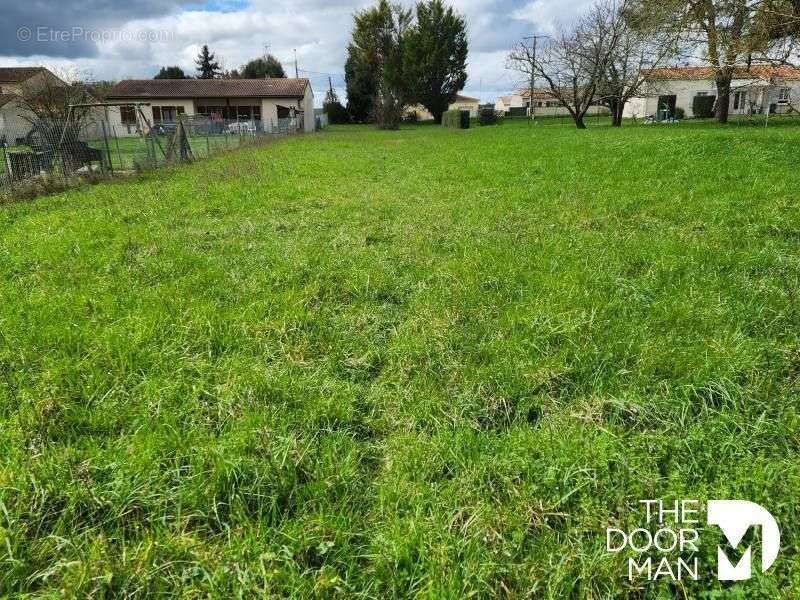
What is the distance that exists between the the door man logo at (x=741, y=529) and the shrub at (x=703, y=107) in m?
51.6

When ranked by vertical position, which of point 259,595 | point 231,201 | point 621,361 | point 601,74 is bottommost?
point 259,595

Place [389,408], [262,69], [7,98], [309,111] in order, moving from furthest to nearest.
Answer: [262,69], [309,111], [7,98], [389,408]

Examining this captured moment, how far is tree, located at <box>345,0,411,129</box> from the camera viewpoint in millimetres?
48719

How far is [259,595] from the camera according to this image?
5.53 ft

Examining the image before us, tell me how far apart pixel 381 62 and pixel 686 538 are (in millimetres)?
55877

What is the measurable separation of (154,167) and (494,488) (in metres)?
15.0

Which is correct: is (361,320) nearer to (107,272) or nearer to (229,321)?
(229,321)

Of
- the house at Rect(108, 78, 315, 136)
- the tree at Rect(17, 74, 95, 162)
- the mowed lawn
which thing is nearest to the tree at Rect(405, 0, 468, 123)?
the house at Rect(108, 78, 315, 136)

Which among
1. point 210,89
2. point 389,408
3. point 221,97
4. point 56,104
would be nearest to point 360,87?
point 221,97

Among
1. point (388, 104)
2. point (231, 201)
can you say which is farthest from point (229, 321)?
point (388, 104)

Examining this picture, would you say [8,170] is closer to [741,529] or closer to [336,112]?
[741,529]

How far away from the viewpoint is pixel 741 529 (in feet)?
6.23

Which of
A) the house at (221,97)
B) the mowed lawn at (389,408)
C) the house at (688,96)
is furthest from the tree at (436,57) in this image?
the mowed lawn at (389,408)

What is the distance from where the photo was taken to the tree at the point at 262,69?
7012 centimetres
